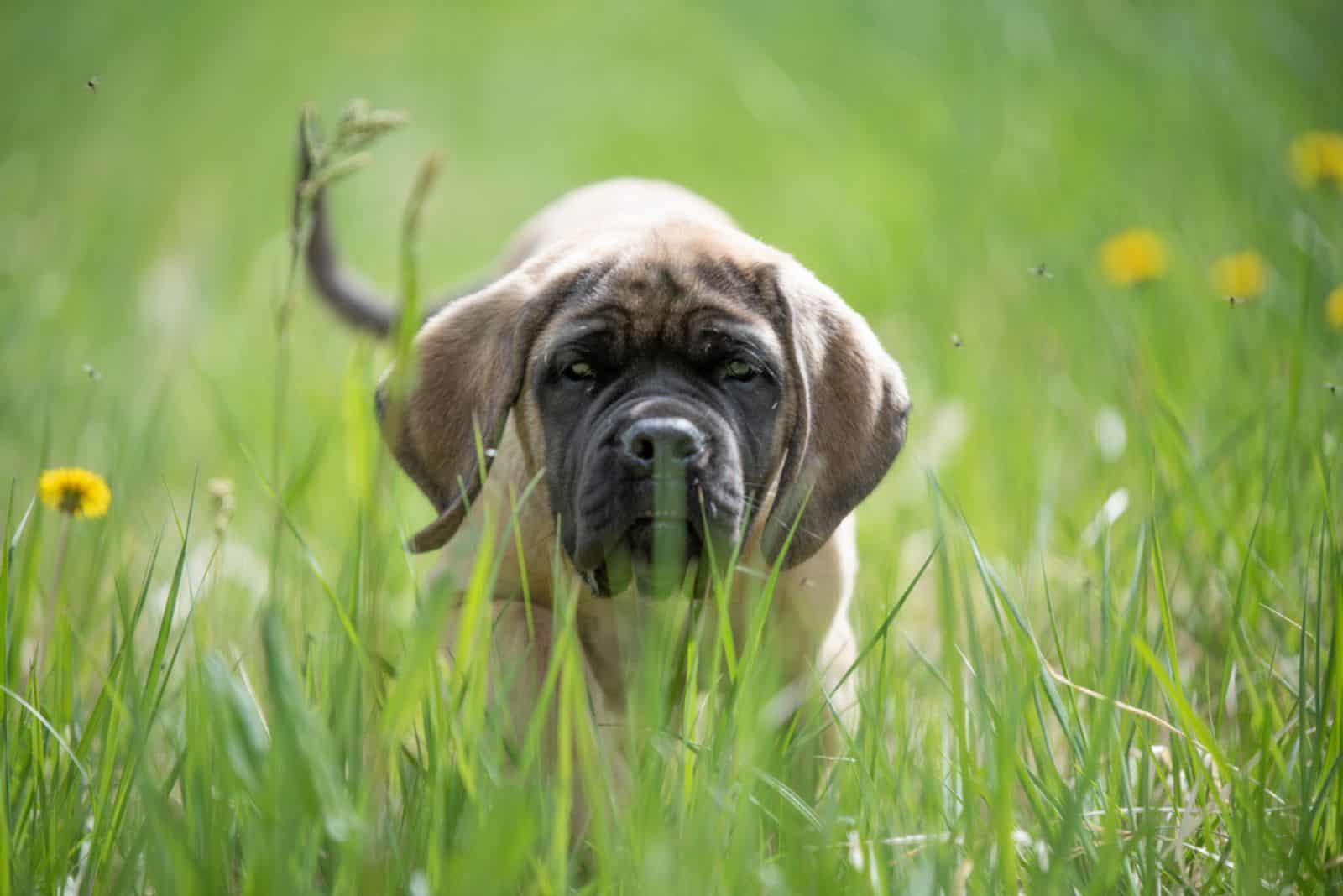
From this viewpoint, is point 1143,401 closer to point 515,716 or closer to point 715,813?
point 515,716

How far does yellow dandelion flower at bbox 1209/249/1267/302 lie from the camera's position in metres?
5.17

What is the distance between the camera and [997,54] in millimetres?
8961

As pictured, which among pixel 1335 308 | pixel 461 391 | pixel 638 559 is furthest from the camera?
pixel 1335 308

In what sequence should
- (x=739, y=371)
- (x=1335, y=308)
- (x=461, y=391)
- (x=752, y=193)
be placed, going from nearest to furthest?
(x=739, y=371), (x=461, y=391), (x=1335, y=308), (x=752, y=193)

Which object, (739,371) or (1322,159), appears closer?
(739,371)

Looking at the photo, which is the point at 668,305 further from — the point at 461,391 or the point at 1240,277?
Result: the point at 1240,277

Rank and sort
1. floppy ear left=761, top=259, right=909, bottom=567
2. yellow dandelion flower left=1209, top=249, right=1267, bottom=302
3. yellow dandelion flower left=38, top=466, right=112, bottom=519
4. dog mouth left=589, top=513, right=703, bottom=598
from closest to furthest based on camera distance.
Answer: yellow dandelion flower left=38, top=466, right=112, bottom=519 → dog mouth left=589, top=513, right=703, bottom=598 → floppy ear left=761, top=259, right=909, bottom=567 → yellow dandelion flower left=1209, top=249, right=1267, bottom=302

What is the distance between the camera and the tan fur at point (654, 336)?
132 inches

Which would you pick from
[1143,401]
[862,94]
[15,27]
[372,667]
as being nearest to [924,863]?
[372,667]

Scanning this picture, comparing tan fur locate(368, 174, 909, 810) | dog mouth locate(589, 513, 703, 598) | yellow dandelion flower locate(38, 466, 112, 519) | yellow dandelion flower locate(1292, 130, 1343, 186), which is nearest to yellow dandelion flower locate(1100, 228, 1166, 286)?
yellow dandelion flower locate(1292, 130, 1343, 186)

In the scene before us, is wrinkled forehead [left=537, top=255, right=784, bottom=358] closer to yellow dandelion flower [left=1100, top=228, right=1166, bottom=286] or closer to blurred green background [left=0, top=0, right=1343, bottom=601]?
blurred green background [left=0, top=0, right=1343, bottom=601]

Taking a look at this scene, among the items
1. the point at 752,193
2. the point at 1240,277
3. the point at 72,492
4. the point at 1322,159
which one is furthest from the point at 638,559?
the point at 752,193

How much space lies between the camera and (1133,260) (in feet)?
18.3

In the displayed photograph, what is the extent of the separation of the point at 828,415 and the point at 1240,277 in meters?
2.58
